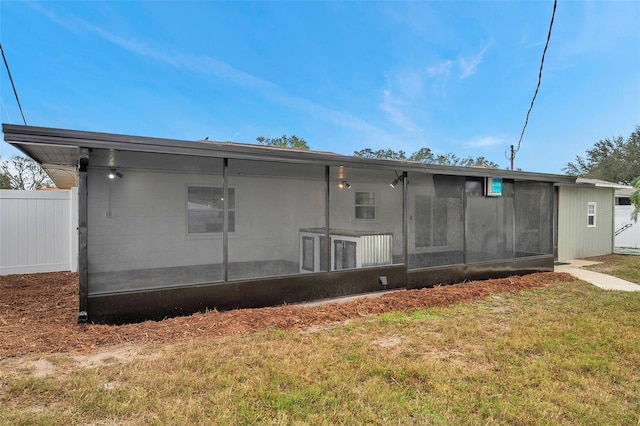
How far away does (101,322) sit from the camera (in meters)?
4.11

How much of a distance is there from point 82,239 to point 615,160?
34836mm

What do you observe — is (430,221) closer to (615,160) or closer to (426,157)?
(426,157)

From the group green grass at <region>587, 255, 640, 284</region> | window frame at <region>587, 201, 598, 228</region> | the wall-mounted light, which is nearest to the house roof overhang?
the wall-mounted light

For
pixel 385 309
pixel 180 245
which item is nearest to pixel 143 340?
pixel 385 309

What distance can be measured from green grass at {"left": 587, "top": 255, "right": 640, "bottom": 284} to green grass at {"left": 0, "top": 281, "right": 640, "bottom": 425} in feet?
15.3

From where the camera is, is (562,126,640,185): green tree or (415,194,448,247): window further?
(562,126,640,185): green tree

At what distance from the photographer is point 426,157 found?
32.1 m

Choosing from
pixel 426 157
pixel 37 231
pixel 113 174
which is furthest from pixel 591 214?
pixel 426 157

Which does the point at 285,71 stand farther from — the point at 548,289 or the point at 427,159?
the point at 548,289

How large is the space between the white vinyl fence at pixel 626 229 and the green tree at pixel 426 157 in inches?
608

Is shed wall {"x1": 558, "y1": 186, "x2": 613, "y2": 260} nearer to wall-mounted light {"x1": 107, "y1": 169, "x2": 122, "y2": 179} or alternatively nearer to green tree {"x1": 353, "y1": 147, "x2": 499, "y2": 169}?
wall-mounted light {"x1": 107, "y1": 169, "x2": 122, "y2": 179}

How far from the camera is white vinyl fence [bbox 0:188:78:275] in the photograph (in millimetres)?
6941

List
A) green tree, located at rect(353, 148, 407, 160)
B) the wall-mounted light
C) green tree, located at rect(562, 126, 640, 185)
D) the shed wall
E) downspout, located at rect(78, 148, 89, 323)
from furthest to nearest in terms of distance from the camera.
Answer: green tree, located at rect(353, 148, 407, 160), green tree, located at rect(562, 126, 640, 185), the shed wall, the wall-mounted light, downspout, located at rect(78, 148, 89, 323)

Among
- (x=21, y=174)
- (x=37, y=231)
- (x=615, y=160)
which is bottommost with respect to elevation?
(x=37, y=231)
